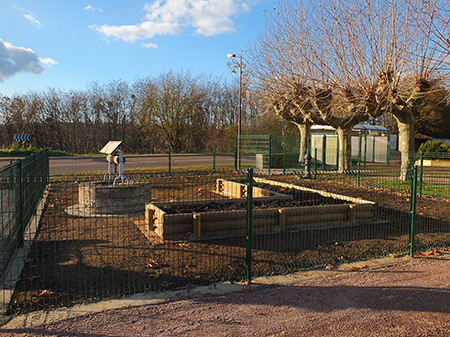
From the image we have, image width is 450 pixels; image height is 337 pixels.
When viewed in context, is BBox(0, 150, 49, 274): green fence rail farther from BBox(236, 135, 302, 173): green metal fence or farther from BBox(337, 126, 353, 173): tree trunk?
BBox(337, 126, 353, 173): tree trunk

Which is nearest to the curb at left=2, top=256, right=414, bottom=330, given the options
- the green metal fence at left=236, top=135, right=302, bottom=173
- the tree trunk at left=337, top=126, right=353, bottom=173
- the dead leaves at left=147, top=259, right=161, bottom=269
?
the dead leaves at left=147, top=259, right=161, bottom=269

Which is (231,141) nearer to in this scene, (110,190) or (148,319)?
(110,190)

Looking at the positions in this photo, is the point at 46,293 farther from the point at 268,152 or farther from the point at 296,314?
the point at 268,152

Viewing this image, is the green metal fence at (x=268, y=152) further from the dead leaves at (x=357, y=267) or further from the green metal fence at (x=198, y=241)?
the dead leaves at (x=357, y=267)

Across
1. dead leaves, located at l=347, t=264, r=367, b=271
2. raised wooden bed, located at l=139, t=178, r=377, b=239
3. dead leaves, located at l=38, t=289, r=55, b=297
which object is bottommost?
dead leaves, located at l=347, t=264, r=367, b=271

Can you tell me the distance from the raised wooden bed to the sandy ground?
2118 mm

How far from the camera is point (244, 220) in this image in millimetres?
7133

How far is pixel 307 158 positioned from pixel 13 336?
13598 mm

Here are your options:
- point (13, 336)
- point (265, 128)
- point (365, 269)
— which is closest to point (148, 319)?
point (13, 336)

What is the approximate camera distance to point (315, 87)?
17.4m

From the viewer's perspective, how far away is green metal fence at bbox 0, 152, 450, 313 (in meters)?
4.95

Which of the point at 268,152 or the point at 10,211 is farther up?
the point at 268,152

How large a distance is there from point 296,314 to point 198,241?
282 centimetres

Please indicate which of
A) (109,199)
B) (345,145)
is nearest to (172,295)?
(109,199)
